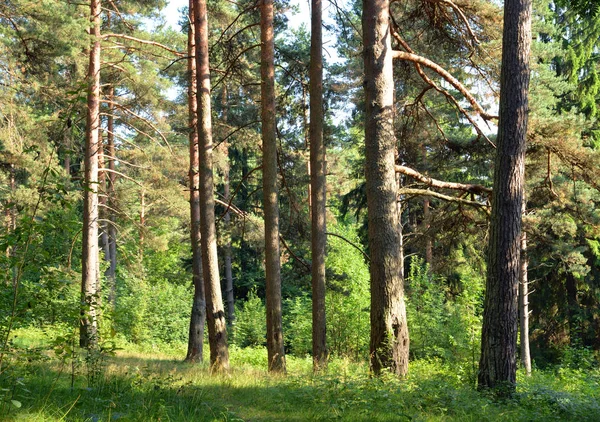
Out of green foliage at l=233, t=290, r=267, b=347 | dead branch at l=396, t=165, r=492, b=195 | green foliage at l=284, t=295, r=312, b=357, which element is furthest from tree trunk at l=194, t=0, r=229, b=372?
green foliage at l=233, t=290, r=267, b=347

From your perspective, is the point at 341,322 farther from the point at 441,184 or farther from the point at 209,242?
the point at 441,184

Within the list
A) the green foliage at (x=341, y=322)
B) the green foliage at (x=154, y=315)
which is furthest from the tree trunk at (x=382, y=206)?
the green foliage at (x=154, y=315)

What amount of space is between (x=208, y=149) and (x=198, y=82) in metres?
1.38

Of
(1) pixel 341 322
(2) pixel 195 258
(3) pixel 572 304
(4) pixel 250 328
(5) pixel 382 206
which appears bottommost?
(4) pixel 250 328

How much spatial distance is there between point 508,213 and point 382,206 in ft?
5.48

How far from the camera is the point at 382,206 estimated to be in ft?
26.7

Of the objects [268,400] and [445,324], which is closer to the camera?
[268,400]

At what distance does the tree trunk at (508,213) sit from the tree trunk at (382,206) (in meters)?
1.17

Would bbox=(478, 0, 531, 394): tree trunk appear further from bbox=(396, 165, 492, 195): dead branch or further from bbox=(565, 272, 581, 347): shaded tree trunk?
bbox=(565, 272, 581, 347): shaded tree trunk

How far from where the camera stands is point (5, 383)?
5.21 metres

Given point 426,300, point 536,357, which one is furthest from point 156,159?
point 536,357

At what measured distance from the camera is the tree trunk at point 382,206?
8016 mm

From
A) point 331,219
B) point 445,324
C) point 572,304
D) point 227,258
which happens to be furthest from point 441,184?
point 227,258

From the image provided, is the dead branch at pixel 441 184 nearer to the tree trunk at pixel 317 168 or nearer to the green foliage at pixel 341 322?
the tree trunk at pixel 317 168
